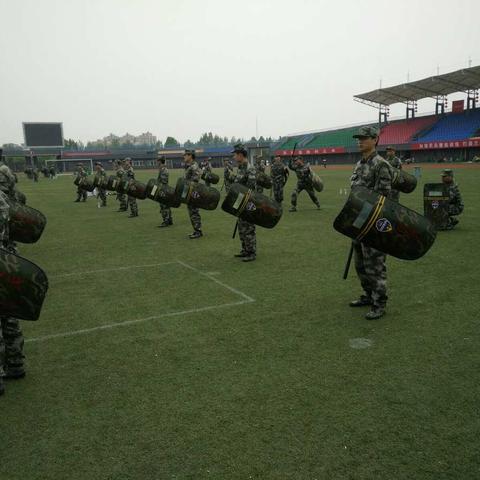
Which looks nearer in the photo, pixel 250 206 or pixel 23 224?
pixel 23 224

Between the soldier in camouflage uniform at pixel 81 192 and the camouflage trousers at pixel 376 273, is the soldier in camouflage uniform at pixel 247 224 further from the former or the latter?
the soldier in camouflage uniform at pixel 81 192

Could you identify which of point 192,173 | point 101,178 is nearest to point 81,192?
point 101,178

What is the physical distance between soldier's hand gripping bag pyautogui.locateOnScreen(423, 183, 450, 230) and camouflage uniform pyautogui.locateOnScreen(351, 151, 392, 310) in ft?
19.5

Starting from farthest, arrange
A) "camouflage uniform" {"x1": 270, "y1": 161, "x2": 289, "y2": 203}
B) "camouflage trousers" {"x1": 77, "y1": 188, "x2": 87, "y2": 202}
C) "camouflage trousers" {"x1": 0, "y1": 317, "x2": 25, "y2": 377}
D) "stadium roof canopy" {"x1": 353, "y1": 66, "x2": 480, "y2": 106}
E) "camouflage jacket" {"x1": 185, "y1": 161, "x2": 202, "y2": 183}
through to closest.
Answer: "stadium roof canopy" {"x1": 353, "y1": 66, "x2": 480, "y2": 106}, "camouflage trousers" {"x1": 77, "y1": 188, "x2": 87, "y2": 202}, "camouflage uniform" {"x1": 270, "y1": 161, "x2": 289, "y2": 203}, "camouflage jacket" {"x1": 185, "y1": 161, "x2": 202, "y2": 183}, "camouflage trousers" {"x1": 0, "y1": 317, "x2": 25, "y2": 377}

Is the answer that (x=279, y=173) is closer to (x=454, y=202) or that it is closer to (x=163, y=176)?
(x=163, y=176)

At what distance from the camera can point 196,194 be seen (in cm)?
998

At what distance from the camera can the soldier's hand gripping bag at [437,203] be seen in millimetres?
10164

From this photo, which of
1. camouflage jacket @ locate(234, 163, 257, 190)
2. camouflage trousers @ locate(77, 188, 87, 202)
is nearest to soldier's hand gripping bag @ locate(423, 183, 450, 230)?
camouflage jacket @ locate(234, 163, 257, 190)

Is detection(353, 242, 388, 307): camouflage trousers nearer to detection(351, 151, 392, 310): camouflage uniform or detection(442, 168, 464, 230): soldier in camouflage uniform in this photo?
detection(351, 151, 392, 310): camouflage uniform

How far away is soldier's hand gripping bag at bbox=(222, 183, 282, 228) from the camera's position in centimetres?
743

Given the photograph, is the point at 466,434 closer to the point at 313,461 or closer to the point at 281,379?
the point at 313,461

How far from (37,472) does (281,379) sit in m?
1.97

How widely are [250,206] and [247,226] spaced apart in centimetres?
87

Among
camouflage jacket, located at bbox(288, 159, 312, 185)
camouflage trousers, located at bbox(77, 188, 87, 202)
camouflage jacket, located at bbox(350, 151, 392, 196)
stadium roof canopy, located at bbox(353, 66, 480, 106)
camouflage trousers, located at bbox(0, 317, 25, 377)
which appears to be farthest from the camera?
stadium roof canopy, located at bbox(353, 66, 480, 106)
